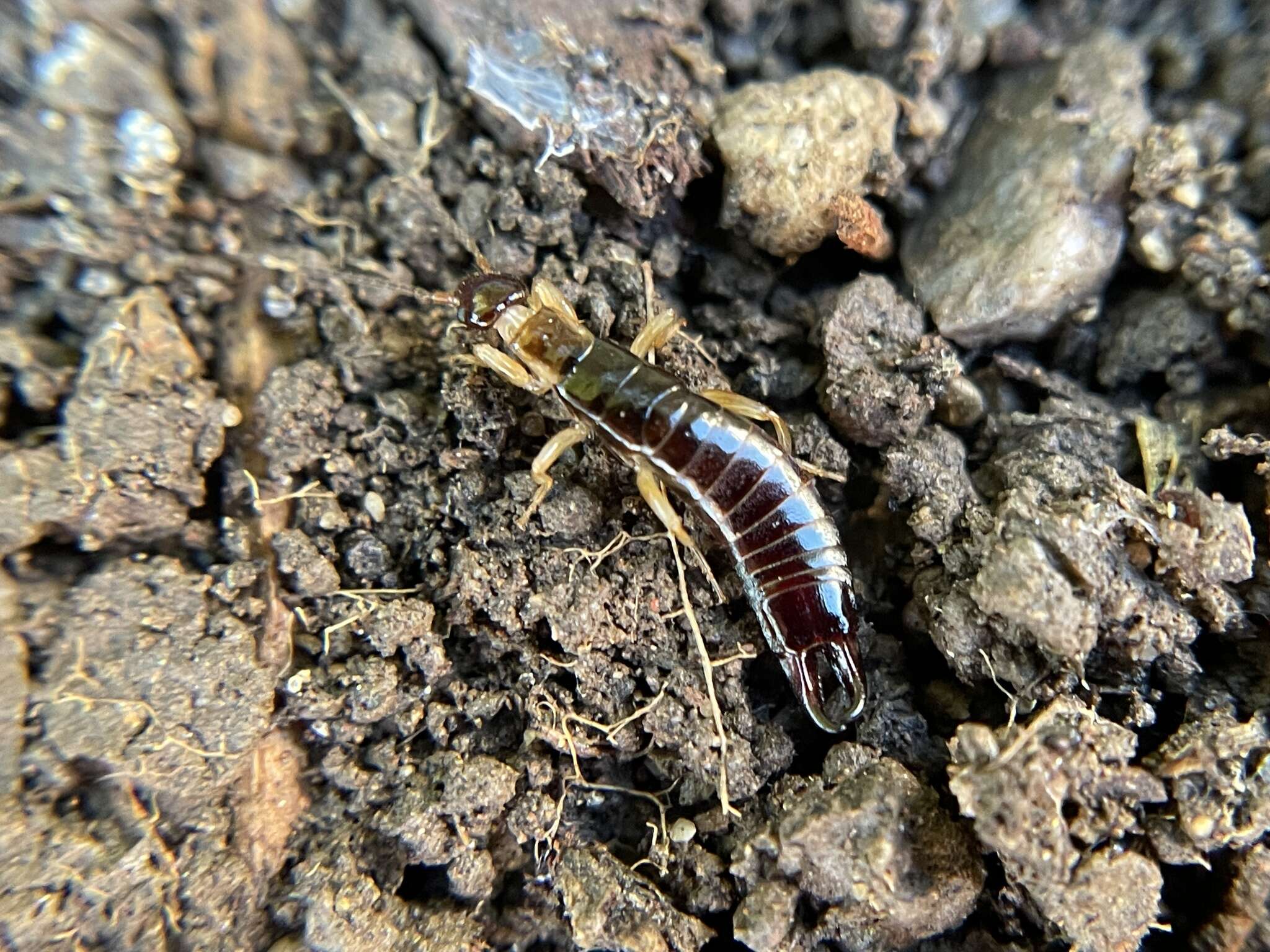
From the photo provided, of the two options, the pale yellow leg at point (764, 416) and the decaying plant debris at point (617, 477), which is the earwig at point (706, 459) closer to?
the pale yellow leg at point (764, 416)

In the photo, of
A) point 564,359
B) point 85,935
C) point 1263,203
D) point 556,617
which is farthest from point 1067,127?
point 85,935

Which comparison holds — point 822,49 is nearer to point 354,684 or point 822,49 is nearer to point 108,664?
point 354,684

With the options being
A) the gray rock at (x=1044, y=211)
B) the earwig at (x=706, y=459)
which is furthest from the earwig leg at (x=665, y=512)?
the gray rock at (x=1044, y=211)

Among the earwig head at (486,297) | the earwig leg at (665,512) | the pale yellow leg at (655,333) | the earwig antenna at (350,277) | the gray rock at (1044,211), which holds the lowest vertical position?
the earwig antenna at (350,277)

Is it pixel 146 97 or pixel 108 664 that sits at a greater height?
pixel 146 97

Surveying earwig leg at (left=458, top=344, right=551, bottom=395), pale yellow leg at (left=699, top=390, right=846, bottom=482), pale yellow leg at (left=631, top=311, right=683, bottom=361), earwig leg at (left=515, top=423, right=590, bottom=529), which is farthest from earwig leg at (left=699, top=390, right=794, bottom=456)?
earwig leg at (left=458, top=344, right=551, bottom=395)

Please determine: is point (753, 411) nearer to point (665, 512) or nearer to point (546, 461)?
point (665, 512)
